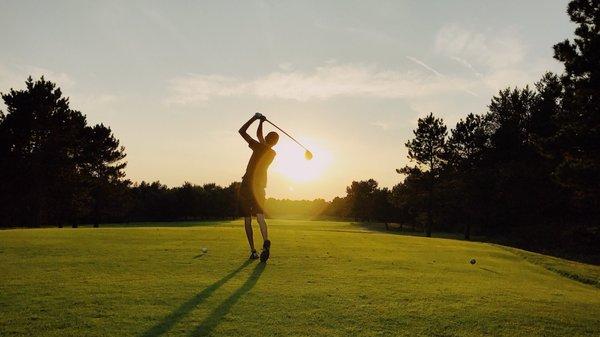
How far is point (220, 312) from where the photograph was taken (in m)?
5.11

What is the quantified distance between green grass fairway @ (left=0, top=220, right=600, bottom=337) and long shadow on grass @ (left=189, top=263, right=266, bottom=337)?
14 millimetres

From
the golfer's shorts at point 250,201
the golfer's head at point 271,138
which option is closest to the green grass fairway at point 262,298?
the golfer's shorts at point 250,201

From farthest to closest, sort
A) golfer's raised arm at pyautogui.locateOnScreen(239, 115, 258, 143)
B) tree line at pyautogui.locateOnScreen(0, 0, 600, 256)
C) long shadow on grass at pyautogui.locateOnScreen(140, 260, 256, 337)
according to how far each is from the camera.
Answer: tree line at pyautogui.locateOnScreen(0, 0, 600, 256) → golfer's raised arm at pyautogui.locateOnScreen(239, 115, 258, 143) → long shadow on grass at pyautogui.locateOnScreen(140, 260, 256, 337)

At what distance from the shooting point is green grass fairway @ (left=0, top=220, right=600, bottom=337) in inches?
186

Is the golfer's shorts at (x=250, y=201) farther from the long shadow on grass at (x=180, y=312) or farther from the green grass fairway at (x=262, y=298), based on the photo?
the long shadow on grass at (x=180, y=312)

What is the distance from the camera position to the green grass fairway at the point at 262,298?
4719 mm

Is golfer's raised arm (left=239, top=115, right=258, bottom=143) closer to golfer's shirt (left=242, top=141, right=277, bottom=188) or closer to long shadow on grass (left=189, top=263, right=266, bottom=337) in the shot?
golfer's shirt (left=242, top=141, right=277, bottom=188)

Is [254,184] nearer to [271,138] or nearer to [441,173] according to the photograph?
[271,138]

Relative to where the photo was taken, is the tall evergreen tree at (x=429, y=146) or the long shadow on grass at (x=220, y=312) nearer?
the long shadow on grass at (x=220, y=312)

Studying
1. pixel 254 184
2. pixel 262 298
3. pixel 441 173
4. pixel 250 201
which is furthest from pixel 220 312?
pixel 441 173

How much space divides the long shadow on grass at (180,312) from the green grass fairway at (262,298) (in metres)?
0.01

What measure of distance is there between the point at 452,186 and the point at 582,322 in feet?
214

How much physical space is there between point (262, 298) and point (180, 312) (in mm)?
1207

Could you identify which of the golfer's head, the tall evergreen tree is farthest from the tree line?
the golfer's head
